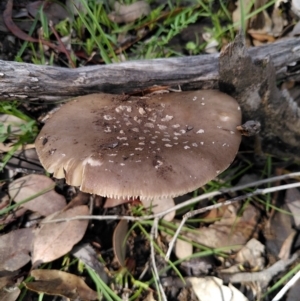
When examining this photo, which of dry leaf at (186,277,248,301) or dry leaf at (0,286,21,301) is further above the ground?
dry leaf at (0,286,21,301)

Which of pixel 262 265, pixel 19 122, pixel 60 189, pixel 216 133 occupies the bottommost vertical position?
pixel 262 265

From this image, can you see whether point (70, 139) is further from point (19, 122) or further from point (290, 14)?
point (290, 14)

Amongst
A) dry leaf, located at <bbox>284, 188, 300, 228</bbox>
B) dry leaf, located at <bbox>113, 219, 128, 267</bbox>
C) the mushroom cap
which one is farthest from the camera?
dry leaf, located at <bbox>284, 188, 300, 228</bbox>

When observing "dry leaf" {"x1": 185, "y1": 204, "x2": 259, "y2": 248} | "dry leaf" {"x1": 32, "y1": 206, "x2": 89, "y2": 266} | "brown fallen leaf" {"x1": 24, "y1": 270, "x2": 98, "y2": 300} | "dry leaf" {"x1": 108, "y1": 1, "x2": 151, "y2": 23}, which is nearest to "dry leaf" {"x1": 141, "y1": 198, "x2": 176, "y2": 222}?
"dry leaf" {"x1": 185, "y1": 204, "x2": 259, "y2": 248}

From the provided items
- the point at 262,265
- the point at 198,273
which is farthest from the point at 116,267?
the point at 262,265

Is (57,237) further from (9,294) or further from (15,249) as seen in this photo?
(9,294)

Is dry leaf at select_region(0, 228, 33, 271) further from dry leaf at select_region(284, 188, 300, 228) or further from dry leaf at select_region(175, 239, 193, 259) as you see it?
dry leaf at select_region(284, 188, 300, 228)

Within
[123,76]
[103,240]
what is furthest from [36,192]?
[123,76]
